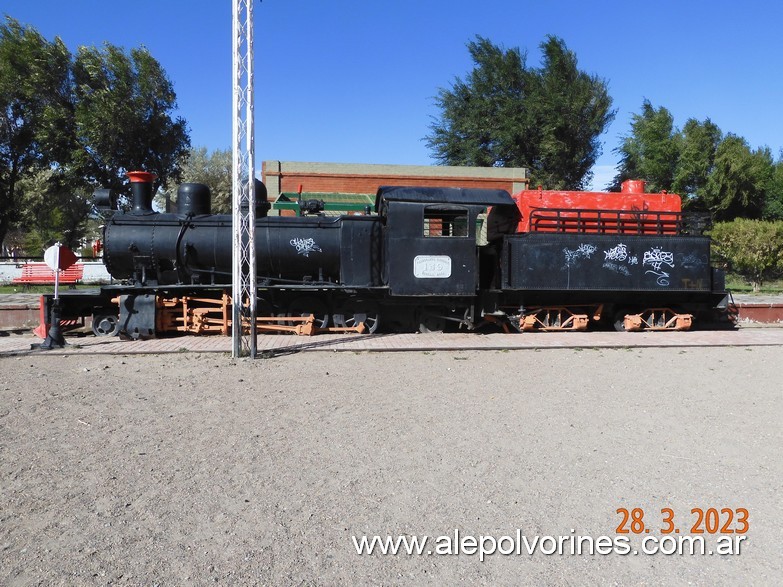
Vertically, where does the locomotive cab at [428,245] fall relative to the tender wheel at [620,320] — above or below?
above

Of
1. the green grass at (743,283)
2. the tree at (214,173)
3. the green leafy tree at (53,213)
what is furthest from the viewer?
the tree at (214,173)

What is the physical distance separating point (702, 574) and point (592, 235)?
8865mm

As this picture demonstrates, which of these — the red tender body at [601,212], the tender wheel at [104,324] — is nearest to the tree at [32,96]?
the tender wheel at [104,324]

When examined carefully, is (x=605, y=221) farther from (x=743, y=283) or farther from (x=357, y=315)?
(x=743, y=283)

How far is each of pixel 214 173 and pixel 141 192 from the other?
109 ft

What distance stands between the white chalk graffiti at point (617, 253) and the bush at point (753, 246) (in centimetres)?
1906

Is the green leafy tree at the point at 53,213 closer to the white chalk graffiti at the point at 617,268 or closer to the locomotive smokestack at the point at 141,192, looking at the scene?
the locomotive smokestack at the point at 141,192

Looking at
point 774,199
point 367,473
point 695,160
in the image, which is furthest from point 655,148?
point 367,473

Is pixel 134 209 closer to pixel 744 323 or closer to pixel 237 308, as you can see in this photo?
pixel 237 308

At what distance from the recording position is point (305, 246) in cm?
1040

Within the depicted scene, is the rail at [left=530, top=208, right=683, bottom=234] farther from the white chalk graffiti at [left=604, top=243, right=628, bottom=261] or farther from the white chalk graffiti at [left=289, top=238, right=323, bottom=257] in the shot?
the white chalk graffiti at [left=289, top=238, right=323, bottom=257]

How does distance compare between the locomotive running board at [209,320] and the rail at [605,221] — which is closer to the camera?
the locomotive running board at [209,320]

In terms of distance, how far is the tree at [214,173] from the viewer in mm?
40469

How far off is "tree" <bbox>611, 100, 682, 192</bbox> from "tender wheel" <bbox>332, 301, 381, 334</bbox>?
28968 millimetres
